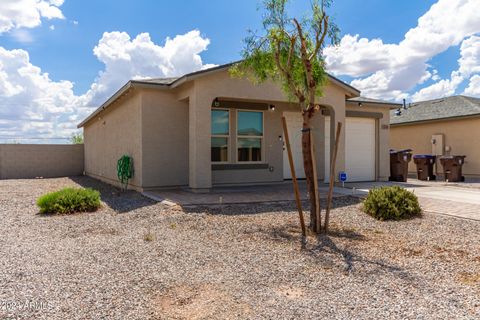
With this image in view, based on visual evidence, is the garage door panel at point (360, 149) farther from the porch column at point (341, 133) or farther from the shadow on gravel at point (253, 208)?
the shadow on gravel at point (253, 208)

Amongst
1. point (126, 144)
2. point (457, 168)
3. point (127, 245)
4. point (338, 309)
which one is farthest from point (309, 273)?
point (457, 168)

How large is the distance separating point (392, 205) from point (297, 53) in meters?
3.50

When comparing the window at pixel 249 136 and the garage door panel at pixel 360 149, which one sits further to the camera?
the garage door panel at pixel 360 149

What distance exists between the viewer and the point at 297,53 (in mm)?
7105

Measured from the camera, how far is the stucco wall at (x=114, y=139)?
11070 mm

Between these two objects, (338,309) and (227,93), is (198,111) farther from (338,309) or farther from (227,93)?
(338,309)

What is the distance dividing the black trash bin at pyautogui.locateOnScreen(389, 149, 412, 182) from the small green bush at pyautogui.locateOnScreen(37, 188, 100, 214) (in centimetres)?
1118

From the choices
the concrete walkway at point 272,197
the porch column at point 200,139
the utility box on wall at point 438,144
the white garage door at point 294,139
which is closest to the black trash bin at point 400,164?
the white garage door at point 294,139

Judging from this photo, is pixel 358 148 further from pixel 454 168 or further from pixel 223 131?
pixel 223 131

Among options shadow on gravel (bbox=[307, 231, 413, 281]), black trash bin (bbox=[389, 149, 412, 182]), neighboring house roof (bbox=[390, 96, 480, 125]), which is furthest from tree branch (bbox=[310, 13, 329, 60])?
neighboring house roof (bbox=[390, 96, 480, 125])

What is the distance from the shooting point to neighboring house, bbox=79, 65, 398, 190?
390 inches

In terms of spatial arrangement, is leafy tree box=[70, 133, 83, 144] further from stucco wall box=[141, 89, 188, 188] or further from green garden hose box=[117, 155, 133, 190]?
stucco wall box=[141, 89, 188, 188]

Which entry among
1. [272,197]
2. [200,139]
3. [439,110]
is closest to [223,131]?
[200,139]

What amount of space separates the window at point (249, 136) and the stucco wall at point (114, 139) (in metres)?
3.20
